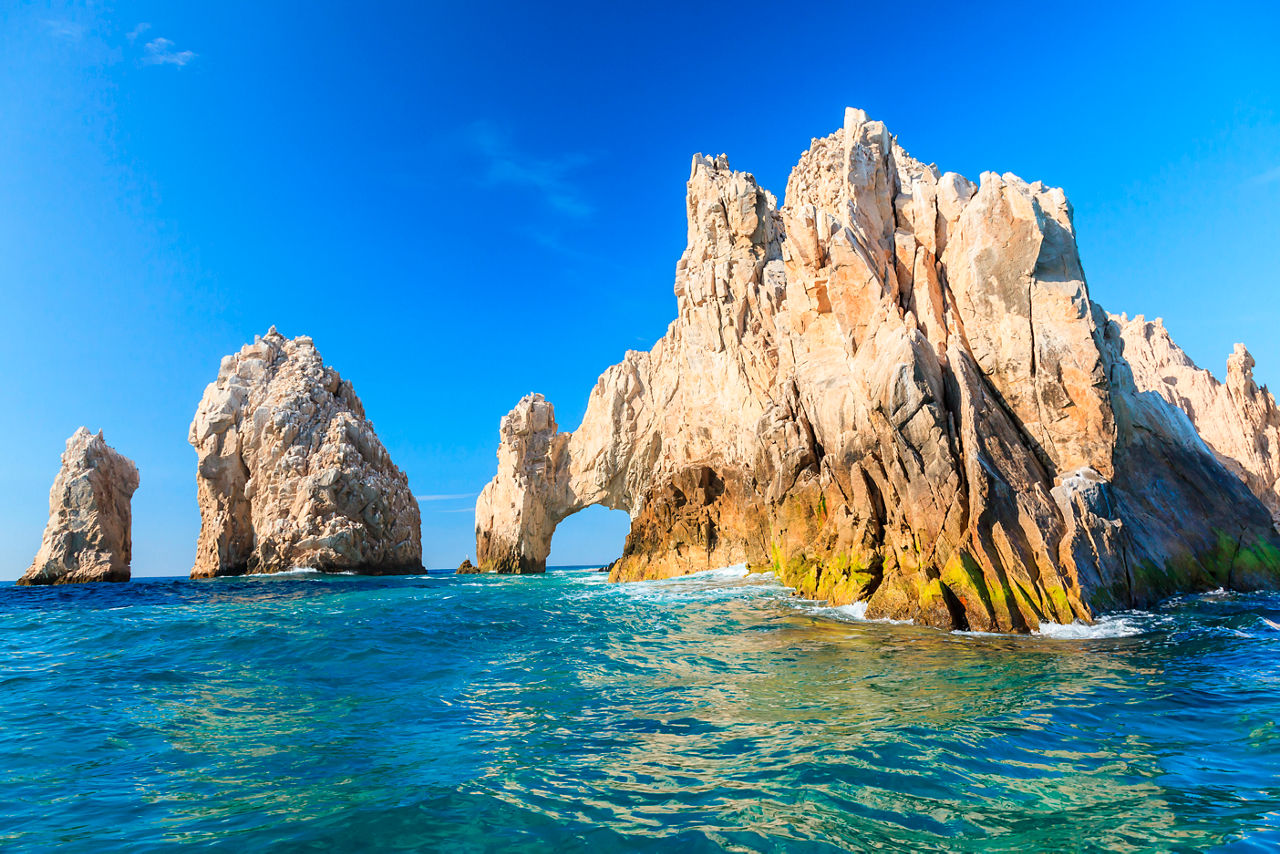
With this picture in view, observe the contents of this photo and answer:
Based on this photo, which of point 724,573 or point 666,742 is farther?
point 724,573

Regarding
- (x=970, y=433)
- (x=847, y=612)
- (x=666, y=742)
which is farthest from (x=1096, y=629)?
(x=666, y=742)

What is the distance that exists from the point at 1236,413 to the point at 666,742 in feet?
178

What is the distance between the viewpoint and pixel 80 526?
54.4 metres

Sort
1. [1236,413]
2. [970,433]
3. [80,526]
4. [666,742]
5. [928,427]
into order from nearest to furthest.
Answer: [666,742] → [970,433] → [928,427] → [1236,413] → [80,526]

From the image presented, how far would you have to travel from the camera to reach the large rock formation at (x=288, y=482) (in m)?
59.2

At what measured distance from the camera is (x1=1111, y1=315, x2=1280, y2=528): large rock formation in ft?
135

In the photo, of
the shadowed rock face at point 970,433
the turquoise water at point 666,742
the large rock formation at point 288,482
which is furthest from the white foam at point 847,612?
the large rock formation at point 288,482

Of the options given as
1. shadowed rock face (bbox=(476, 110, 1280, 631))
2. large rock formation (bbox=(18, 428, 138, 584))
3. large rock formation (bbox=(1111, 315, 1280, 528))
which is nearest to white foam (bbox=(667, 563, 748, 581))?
shadowed rock face (bbox=(476, 110, 1280, 631))

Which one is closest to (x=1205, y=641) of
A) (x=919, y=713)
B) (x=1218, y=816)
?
(x=919, y=713)

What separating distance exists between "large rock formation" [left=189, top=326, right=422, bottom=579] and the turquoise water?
49.8m

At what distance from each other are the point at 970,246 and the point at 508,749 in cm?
1582

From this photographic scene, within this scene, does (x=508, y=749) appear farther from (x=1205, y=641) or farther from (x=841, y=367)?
(x=841, y=367)

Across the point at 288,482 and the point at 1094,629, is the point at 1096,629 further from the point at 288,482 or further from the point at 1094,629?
the point at 288,482

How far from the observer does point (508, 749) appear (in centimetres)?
660
